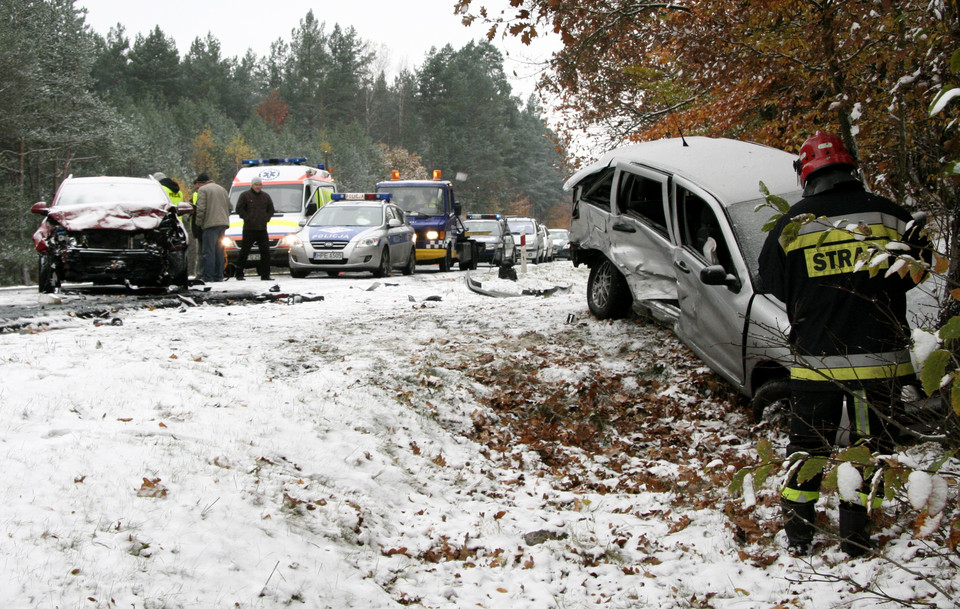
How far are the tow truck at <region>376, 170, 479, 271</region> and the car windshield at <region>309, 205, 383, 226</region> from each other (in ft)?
9.93

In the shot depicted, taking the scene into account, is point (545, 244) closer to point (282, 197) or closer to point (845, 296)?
point (282, 197)

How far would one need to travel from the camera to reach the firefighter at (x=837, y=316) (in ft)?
12.9

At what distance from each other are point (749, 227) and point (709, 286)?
558mm

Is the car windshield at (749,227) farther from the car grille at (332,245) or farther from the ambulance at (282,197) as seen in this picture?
the ambulance at (282,197)

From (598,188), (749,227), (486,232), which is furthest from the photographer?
(486,232)

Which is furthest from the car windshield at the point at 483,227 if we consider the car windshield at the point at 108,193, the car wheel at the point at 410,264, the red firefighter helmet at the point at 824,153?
the red firefighter helmet at the point at 824,153

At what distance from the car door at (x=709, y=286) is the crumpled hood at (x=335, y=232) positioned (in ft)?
34.5

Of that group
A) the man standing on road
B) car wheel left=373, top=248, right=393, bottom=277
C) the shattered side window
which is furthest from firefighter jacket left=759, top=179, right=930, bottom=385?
car wheel left=373, top=248, right=393, bottom=277

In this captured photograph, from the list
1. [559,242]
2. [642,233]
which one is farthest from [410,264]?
[559,242]

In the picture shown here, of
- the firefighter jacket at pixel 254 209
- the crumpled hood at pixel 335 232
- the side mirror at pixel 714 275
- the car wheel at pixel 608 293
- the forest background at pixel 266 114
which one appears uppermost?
the forest background at pixel 266 114

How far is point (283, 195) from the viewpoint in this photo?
2070 cm

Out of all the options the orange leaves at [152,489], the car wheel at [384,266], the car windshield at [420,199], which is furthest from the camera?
the car windshield at [420,199]

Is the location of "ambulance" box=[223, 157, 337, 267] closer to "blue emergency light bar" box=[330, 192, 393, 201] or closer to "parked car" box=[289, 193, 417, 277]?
"blue emergency light bar" box=[330, 192, 393, 201]

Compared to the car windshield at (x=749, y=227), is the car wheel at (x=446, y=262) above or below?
below
